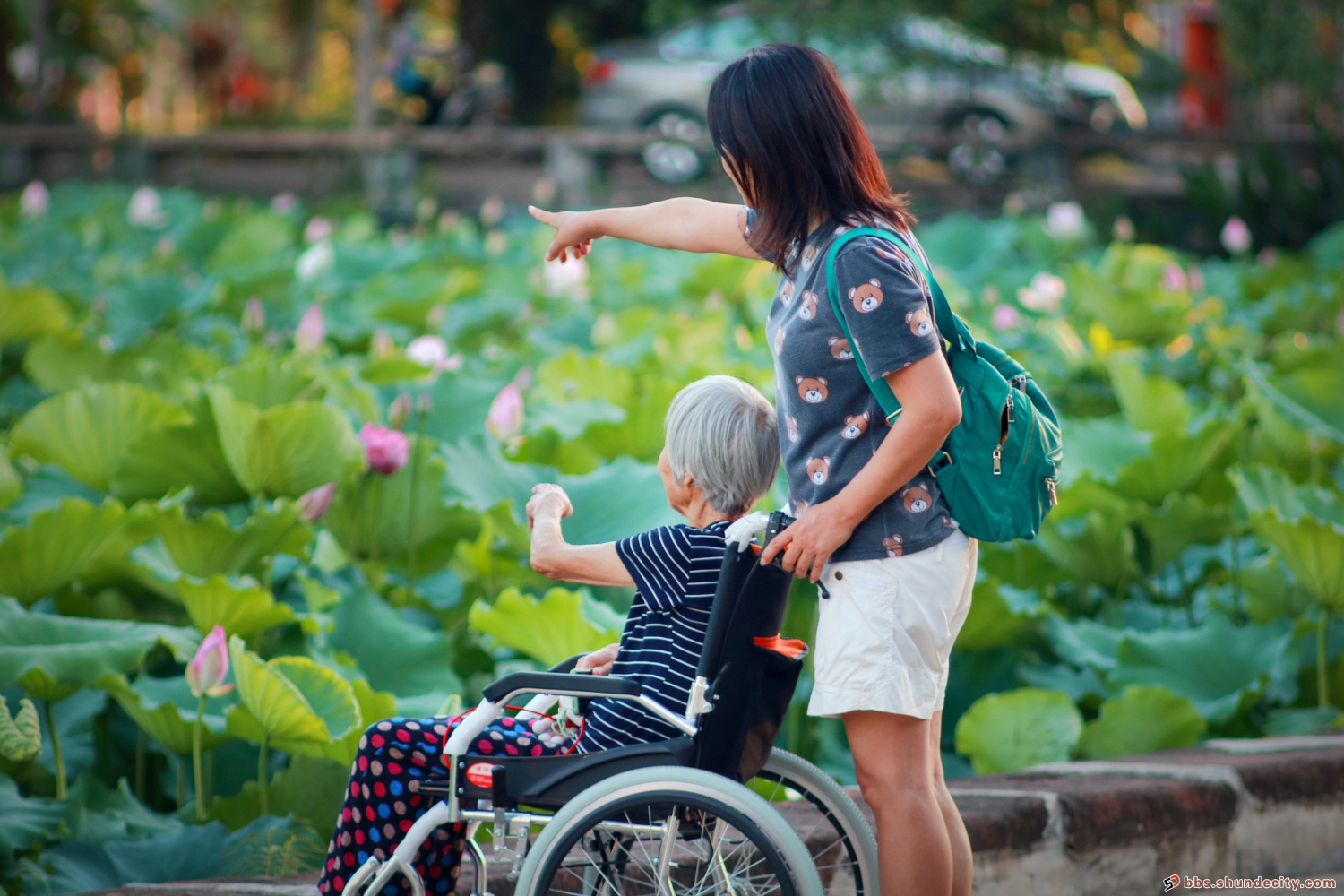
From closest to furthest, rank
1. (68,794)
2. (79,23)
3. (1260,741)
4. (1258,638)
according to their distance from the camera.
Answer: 1. (68,794)
2. (1260,741)
3. (1258,638)
4. (79,23)

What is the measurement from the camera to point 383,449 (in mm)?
2449

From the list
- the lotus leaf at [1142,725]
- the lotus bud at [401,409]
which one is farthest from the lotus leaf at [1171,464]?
the lotus bud at [401,409]

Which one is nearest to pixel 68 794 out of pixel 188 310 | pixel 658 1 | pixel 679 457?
pixel 679 457

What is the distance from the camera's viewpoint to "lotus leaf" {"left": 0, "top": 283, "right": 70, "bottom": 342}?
4.10 meters

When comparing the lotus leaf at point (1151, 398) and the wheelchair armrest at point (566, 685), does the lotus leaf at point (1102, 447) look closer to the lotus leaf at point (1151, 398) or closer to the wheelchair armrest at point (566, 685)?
the lotus leaf at point (1151, 398)

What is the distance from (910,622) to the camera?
138 centimetres

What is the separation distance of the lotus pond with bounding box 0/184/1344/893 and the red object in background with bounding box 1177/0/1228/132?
1121 cm

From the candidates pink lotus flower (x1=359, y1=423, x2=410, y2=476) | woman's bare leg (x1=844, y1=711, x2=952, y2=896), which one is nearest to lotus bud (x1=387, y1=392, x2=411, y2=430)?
pink lotus flower (x1=359, y1=423, x2=410, y2=476)

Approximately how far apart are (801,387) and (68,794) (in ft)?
4.53

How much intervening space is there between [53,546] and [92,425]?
0.68m

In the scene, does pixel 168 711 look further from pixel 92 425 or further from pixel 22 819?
pixel 92 425

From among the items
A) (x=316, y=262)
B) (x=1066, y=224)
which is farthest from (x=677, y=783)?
(x=1066, y=224)

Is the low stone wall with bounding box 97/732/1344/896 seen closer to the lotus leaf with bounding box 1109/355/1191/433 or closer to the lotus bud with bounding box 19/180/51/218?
the lotus leaf with bounding box 1109/355/1191/433

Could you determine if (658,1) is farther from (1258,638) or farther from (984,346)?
(984,346)
